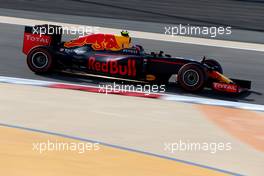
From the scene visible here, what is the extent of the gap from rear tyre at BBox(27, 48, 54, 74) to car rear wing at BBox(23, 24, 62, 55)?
324 mm

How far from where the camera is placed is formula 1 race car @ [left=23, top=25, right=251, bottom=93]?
13172mm

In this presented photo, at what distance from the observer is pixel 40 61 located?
46.4 feet

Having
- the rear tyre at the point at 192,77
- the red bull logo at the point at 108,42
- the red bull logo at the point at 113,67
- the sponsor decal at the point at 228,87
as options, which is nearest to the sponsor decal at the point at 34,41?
the red bull logo at the point at 108,42

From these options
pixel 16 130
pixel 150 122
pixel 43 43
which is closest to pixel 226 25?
pixel 43 43

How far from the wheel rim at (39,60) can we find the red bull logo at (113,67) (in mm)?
938

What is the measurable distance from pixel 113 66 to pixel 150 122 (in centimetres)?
291

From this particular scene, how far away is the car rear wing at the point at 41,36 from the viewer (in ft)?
46.8

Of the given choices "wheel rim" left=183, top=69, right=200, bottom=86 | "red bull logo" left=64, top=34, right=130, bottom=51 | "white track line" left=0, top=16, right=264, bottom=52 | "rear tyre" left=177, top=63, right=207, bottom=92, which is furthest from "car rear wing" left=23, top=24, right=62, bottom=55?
"white track line" left=0, top=16, right=264, bottom=52

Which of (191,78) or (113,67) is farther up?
(113,67)

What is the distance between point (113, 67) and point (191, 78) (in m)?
1.60

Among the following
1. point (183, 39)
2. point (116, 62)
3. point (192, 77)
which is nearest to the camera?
point (192, 77)

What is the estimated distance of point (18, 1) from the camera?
88.1 feet

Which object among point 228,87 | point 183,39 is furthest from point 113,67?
point 183,39

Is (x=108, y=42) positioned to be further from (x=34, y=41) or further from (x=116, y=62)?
(x=34, y=41)
